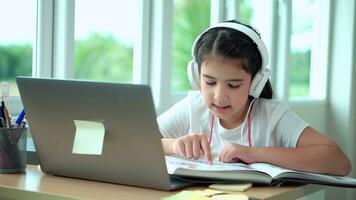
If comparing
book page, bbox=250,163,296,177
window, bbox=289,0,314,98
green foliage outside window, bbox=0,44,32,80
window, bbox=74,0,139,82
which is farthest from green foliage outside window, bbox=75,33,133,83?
window, bbox=289,0,314,98

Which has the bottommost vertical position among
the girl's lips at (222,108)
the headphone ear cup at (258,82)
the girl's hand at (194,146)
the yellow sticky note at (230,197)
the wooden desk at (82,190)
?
the wooden desk at (82,190)

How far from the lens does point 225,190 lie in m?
1.13

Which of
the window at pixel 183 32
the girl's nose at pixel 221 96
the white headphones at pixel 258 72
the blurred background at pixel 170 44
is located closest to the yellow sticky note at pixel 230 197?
the girl's nose at pixel 221 96

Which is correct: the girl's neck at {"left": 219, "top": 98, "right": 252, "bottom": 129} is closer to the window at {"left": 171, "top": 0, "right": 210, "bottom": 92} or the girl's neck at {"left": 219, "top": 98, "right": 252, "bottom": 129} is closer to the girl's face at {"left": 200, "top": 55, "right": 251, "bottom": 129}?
the girl's face at {"left": 200, "top": 55, "right": 251, "bottom": 129}

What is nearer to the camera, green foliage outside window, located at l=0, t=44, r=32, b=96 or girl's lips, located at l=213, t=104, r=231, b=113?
girl's lips, located at l=213, t=104, r=231, b=113

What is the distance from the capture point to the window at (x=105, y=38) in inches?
87.7

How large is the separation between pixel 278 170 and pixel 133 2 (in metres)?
1.42

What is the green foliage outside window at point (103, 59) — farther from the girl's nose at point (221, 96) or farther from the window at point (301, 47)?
the window at point (301, 47)

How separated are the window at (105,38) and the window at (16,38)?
20 cm

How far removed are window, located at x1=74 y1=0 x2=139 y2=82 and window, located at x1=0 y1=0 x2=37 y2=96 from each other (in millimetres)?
205

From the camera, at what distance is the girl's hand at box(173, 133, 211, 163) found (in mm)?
1276

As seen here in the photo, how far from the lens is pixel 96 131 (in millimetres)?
1198

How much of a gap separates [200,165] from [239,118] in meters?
0.33

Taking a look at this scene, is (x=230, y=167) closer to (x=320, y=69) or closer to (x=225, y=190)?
(x=225, y=190)
